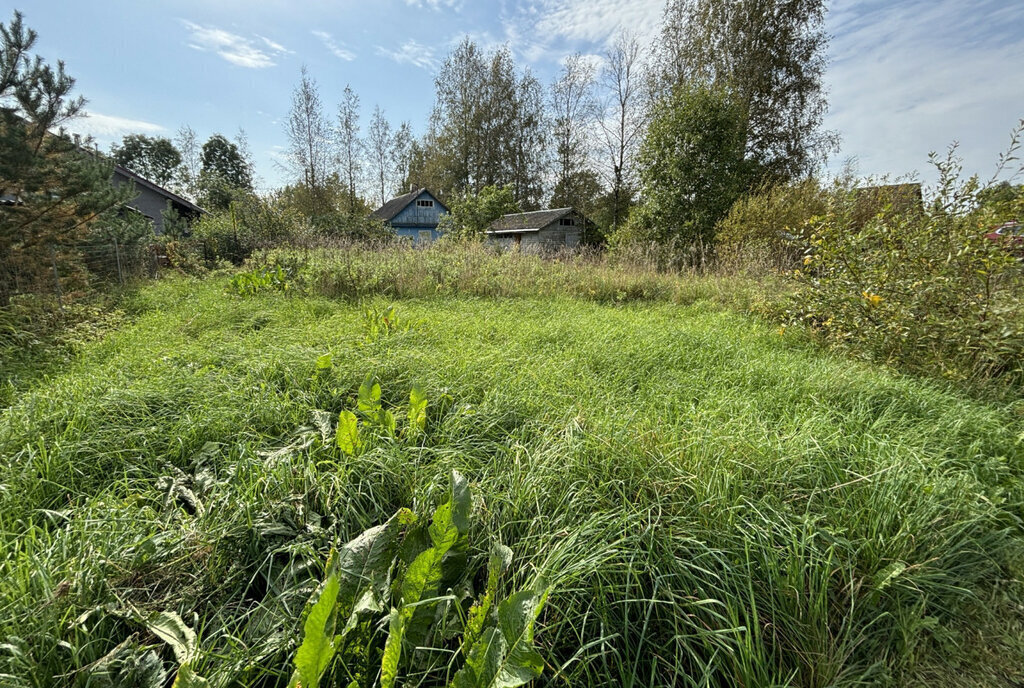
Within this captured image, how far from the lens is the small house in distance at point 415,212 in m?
30.1

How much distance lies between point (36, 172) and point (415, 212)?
27.4m

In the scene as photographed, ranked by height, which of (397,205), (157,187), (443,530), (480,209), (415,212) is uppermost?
(397,205)

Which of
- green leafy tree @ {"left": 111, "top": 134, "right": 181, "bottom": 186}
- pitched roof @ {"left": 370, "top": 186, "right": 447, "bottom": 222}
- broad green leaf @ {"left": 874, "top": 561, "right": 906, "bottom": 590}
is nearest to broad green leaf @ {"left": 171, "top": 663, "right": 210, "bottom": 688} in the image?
broad green leaf @ {"left": 874, "top": 561, "right": 906, "bottom": 590}

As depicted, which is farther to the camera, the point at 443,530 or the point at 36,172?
the point at 36,172

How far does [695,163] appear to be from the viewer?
10.9 meters

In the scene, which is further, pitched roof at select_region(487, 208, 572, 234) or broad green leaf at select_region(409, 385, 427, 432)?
pitched roof at select_region(487, 208, 572, 234)

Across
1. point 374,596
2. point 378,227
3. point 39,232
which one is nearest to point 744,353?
point 374,596

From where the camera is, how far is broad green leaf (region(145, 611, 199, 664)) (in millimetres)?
1035

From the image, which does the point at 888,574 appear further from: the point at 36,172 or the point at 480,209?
the point at 480,209

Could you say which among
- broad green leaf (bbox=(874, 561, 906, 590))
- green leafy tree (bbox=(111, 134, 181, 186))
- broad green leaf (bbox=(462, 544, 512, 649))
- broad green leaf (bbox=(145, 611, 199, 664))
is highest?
green leafy tree (bbox=(111, 134, 181, 186))

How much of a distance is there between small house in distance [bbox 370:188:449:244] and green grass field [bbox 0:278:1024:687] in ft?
96.2

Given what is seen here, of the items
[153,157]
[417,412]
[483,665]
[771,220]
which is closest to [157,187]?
[417,412]

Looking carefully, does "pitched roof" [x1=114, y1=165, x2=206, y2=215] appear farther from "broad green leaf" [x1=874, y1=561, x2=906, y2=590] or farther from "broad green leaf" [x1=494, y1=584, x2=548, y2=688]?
"broad green leaf" [x1=874, y1=561, x2=906, y2=590]

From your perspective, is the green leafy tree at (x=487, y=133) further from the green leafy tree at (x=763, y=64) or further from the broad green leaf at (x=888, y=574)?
the broad green leaf at (x=888, y=574)
